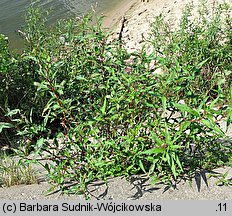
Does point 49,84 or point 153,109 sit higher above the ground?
point 49,84

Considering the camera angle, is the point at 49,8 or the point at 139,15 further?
the point at 49,8

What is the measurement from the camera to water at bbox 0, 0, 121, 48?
1295 cm

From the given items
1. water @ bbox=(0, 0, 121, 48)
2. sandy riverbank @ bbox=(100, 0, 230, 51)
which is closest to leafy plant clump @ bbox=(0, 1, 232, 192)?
sandy riverbank @ bbox=(100, 0, 230, 51)

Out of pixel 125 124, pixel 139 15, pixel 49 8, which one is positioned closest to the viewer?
pixel 125 124

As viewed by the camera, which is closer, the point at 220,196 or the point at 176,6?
the point at 220,196

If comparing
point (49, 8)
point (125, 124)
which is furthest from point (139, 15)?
point (125, 124)

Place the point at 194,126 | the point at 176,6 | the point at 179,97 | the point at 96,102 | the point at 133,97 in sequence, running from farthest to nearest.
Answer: the point at 176,6, the point at 96,102, the point at 179,97, the point at 133,97, the point at 194,126

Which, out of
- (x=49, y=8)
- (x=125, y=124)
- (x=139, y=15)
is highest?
(x=49, y=8)

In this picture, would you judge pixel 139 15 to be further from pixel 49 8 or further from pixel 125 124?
pixel 125 124

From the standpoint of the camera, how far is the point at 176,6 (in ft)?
33.0

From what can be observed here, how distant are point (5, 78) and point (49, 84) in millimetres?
2373

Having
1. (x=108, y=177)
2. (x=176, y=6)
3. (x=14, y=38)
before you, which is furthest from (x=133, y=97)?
(x=14, y=38)

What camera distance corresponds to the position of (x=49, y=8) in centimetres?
1353

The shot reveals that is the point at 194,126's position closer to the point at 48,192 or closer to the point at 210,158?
the point at 210,158
